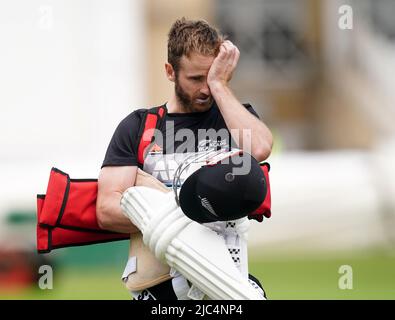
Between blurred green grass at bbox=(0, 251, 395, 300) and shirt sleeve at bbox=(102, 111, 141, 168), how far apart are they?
185 inches

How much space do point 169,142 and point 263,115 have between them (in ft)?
46.5

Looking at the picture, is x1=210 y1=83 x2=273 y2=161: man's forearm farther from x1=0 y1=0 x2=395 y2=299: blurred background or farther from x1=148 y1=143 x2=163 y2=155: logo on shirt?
x1=0 y1=0 x2=395 y2=299: blurred background

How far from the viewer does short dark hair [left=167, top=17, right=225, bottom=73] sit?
4.30 m

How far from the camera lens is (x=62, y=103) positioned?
14047mm

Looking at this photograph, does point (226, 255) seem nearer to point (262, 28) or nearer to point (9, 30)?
point (9, 30)

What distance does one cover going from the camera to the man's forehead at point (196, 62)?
4301mm

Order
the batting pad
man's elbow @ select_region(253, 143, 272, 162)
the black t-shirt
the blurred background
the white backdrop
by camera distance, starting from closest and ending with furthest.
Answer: the batting pad → man's elbow @ select_region(253, 143, 272, 162) → the black t-shirt → the blurred background → the white backdrop

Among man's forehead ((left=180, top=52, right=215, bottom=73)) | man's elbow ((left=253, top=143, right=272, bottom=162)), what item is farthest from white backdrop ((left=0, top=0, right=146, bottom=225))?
man's elbow ((left=253, top=143, right=272, bottom=162))

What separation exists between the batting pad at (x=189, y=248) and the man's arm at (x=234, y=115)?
1.20 ft

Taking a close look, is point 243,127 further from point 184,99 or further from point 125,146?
point 125,146

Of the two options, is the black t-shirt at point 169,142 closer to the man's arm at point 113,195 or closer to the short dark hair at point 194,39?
the man's arm at point 113,195

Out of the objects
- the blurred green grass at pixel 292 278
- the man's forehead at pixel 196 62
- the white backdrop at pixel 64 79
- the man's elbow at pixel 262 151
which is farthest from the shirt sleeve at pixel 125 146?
the white backdrop at pixel 64 79
